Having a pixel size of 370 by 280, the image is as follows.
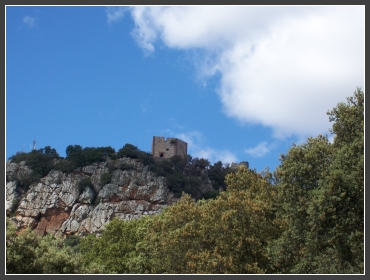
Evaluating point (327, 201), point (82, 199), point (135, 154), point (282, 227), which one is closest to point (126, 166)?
point (135, 154)

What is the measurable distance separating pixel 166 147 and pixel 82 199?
2293cm

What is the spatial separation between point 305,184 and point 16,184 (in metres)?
71.4

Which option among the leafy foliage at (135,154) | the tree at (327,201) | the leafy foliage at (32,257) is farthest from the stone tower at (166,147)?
the leafy foliage at (32,257)

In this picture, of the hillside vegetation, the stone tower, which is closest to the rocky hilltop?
the stone tower

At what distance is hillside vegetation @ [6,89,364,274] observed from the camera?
21859mm

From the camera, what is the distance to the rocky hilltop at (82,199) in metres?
82.2

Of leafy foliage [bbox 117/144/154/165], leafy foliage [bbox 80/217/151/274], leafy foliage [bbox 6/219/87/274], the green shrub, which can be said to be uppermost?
leafy foliage [bbox 117/144/154/165]

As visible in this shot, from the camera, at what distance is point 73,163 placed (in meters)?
89.6

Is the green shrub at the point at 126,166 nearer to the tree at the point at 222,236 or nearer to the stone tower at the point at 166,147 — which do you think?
the stone tower at the point at 166,147

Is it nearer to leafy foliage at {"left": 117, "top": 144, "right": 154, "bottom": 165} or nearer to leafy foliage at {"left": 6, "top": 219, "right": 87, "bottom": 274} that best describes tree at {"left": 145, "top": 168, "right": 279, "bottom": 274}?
leafy foliage at {"left": 6, "top": 219, "right": 87, "bottom": 274}

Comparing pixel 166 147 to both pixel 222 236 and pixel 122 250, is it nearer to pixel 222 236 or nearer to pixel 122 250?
pixel 122 250

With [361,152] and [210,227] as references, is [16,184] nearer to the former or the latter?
[210,227]

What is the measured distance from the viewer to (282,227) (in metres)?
26.1

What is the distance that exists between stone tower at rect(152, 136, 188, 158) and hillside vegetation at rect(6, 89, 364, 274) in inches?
2811
